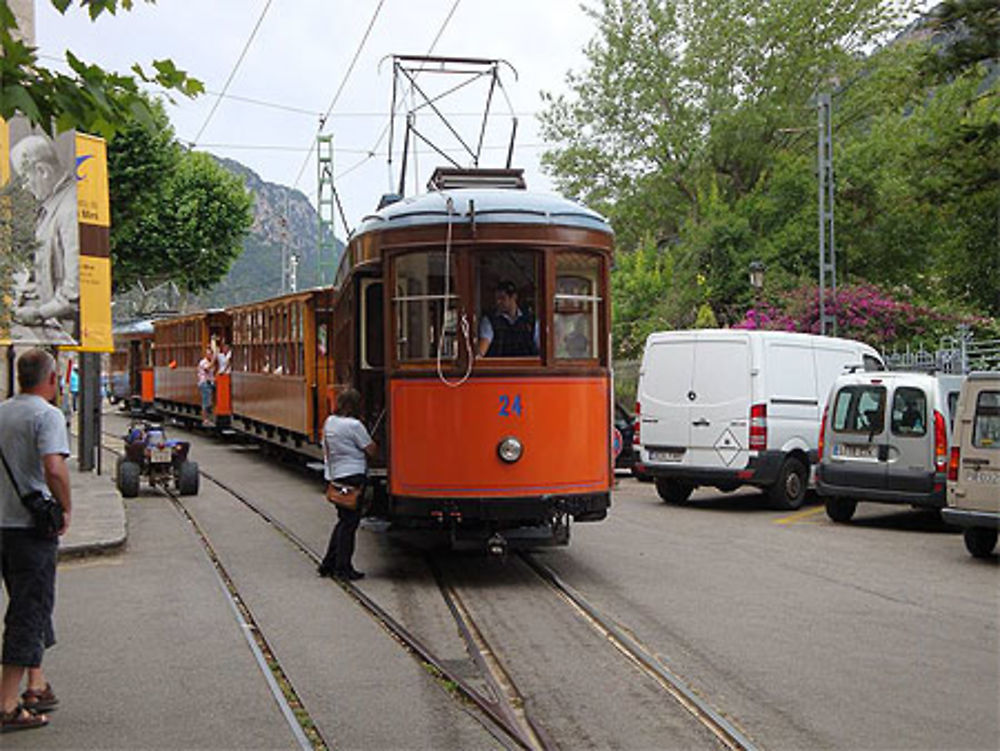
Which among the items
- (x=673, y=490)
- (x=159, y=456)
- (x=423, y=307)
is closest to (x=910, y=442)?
(x=673, y=490)

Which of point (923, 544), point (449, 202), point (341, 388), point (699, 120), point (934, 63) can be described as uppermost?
point (699, 120)

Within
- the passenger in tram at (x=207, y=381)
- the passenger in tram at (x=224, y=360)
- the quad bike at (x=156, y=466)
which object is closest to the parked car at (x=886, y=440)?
the quad bike at (x=156, y=466)

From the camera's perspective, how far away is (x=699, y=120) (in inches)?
1586

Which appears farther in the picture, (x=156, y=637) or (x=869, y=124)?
(x=869, y=124)

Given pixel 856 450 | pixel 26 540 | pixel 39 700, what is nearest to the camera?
pixel 26 540

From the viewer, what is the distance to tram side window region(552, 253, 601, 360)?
34.6ft

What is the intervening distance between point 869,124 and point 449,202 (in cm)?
3462

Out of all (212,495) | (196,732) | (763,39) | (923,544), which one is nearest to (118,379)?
(763,39)

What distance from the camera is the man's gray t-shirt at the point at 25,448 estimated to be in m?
6.24

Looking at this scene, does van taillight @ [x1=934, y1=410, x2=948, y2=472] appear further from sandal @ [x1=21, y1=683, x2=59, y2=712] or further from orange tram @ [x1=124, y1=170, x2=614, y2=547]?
sandal @ [x1=21, y1=683, x2=59, y2=712]

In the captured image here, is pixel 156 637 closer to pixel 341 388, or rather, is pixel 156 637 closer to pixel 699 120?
pixel 341 388

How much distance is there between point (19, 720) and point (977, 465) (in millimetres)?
9131

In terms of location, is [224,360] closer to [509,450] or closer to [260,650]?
[509,450]

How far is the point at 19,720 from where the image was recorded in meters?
6.14
